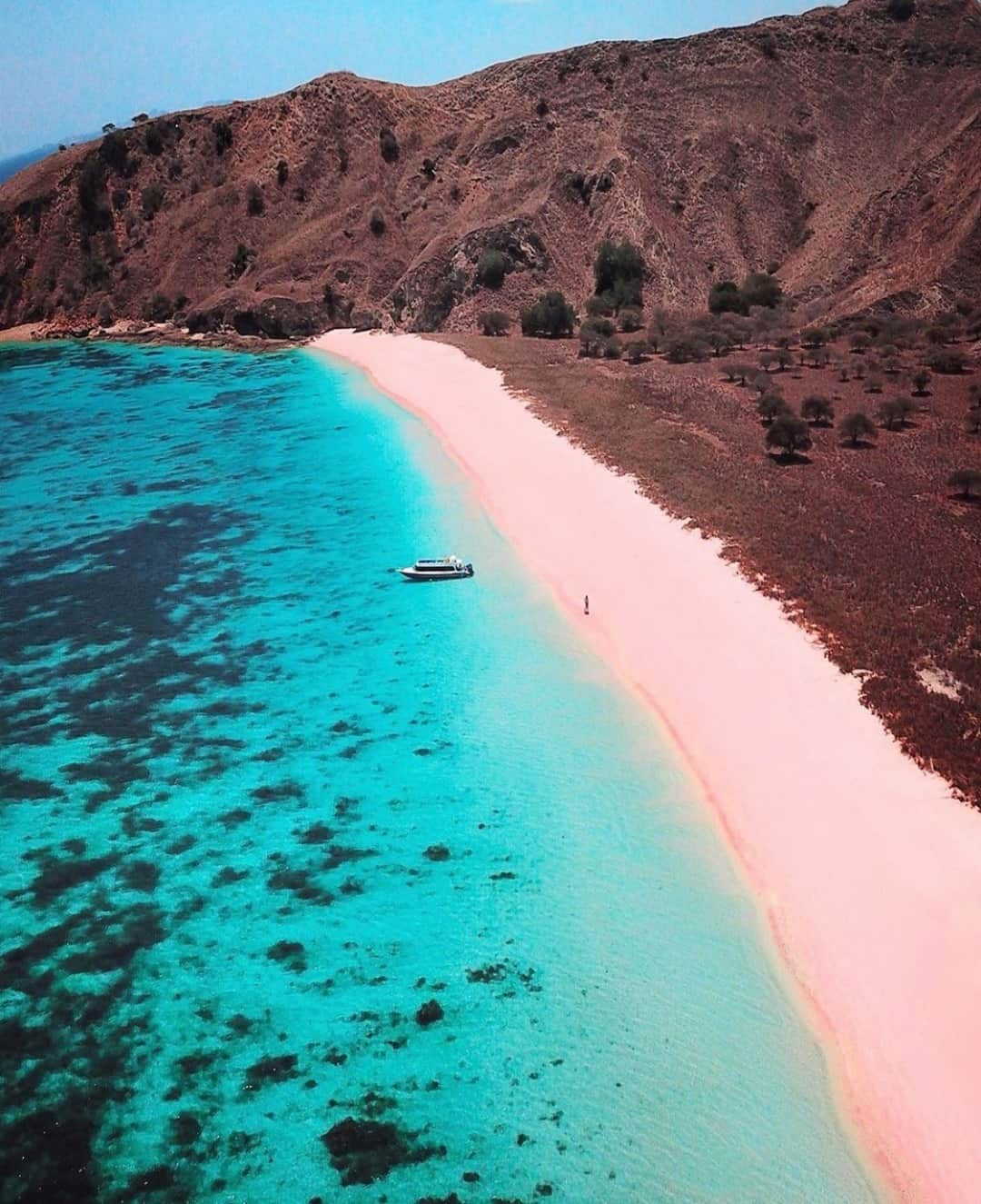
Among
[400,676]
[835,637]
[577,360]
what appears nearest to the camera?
[835,637]

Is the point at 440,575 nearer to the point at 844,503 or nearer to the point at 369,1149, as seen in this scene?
the point at 844,503

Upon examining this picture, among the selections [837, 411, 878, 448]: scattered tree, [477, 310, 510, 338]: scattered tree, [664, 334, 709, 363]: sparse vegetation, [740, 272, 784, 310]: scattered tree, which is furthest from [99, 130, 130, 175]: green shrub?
[837, 411, 878, 448]: scattered tree

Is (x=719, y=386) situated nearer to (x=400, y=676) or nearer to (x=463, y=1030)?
(x=400, y=676)

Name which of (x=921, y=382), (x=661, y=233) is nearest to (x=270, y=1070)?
(x=921, y=382)

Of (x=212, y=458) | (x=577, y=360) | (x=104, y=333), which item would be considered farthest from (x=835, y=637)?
(x=104, y=333)

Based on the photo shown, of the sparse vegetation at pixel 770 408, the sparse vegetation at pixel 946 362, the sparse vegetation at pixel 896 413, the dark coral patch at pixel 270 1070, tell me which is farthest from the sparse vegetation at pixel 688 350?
the dark coral patch at pixel 270 1070

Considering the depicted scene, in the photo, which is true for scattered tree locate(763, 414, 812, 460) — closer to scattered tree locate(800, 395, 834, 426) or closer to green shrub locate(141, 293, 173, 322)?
scattered tree locate(800, 395, 834, 426)
